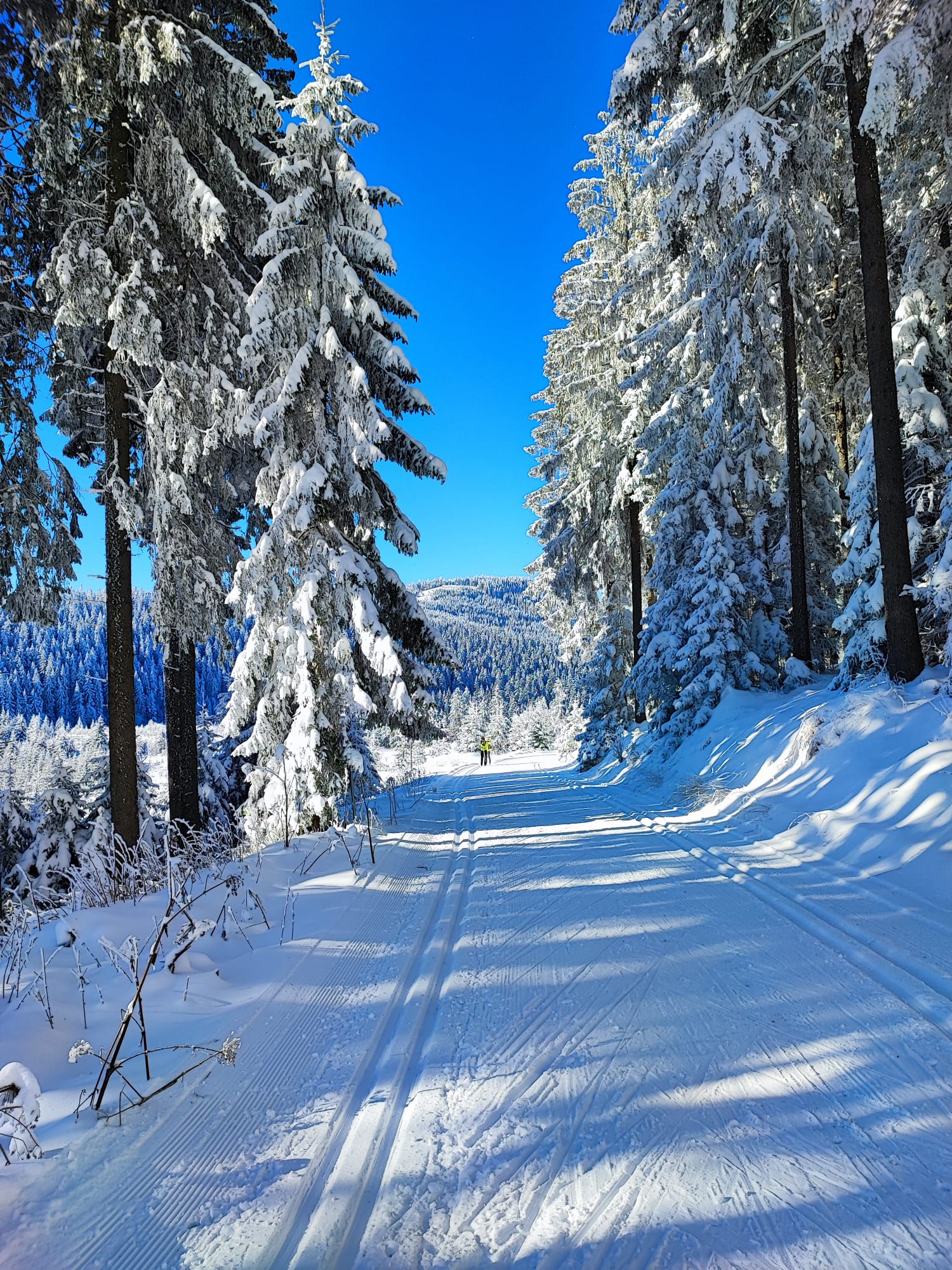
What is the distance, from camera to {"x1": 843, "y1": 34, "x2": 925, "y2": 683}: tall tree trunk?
7.82 meters

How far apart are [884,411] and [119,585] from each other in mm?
9989

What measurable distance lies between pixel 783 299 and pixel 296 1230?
14302 millimetres

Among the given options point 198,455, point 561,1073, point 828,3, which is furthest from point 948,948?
point 828,3

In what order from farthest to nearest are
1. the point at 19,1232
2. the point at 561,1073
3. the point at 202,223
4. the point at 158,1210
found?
the point at 202,223 < the point at 561,1073 < the point at 158,1210 < the point at 19,1232

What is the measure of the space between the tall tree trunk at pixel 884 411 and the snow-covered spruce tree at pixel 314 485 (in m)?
6.31

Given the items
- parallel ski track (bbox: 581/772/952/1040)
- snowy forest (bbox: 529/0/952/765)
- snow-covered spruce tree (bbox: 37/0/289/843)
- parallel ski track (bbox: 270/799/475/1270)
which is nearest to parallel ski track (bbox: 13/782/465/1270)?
parallel ski track (bbox: 270/799/475/1270)

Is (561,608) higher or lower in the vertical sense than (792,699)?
higher

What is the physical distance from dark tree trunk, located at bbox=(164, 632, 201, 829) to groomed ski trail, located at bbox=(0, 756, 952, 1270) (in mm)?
6369

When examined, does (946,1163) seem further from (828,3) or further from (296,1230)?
(828,3)

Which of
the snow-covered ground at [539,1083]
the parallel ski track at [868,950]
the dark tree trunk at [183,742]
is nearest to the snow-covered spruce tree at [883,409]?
the snow-covered ground at [539,1083]

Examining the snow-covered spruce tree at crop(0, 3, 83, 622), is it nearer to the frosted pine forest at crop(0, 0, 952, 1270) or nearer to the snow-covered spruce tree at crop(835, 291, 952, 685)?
the frosted pine forest at crop(0, 0, 952, 1270)

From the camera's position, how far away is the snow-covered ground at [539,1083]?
1.87 meters

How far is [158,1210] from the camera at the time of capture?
1983 millimetres

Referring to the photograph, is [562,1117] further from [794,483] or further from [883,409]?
[794,483]
